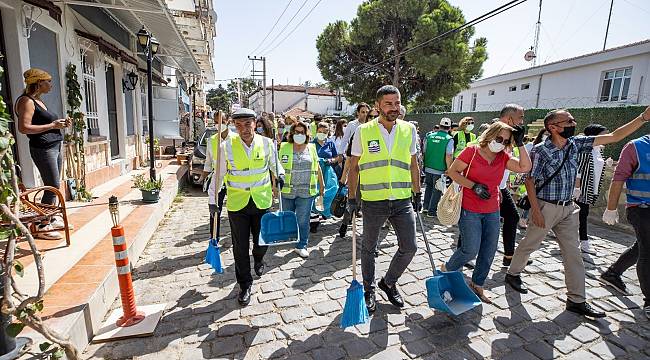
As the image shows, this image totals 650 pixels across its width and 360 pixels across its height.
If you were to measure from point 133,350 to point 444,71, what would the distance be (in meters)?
22.8

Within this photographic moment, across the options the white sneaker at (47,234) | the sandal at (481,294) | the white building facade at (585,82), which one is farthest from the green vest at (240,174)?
the white building facade at (585,82)

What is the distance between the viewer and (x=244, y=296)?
3543mm

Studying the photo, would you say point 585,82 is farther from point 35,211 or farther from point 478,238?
point 35,211

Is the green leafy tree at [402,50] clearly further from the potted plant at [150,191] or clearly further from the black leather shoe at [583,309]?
the black leather shoe at [583,309]

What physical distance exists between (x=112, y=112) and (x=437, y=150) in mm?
8508

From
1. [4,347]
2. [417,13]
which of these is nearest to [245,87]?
[417,13]

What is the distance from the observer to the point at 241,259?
3508mm

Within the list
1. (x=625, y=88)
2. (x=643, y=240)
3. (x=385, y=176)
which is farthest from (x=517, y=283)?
(x=625, y=88)

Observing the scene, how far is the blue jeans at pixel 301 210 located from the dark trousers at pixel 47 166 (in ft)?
9.62

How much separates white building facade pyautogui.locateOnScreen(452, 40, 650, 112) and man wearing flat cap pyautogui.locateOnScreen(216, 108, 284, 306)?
1886 cm

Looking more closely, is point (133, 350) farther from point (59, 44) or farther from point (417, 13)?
point (417, 13)

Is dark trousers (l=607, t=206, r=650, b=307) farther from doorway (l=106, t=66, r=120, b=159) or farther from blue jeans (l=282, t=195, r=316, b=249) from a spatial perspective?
doorway (l=106, t=66, r=120, b=159)

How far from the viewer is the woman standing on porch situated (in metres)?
4.07

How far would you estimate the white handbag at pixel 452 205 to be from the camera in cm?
349
